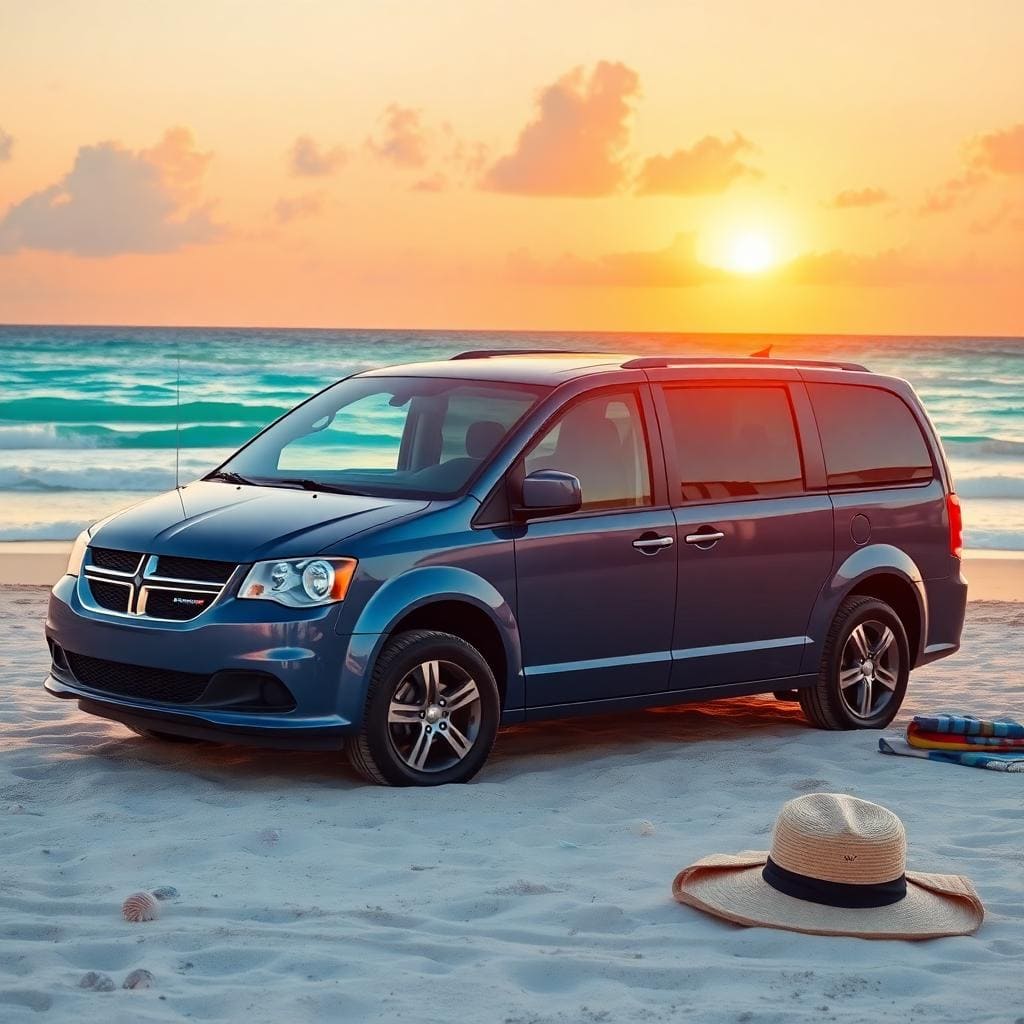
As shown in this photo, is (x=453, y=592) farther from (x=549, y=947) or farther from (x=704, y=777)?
(x=549, y=947)

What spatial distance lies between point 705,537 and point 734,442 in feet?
1.87

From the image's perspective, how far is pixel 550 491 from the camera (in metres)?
7.44

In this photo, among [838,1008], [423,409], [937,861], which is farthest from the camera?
[423,409]

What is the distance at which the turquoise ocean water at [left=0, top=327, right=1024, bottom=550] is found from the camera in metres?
26.7

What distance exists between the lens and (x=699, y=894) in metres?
5.71

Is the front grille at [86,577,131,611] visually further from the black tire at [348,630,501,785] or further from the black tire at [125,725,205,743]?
the black tire at [348,630,501,785]

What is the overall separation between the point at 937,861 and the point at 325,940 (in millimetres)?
2372

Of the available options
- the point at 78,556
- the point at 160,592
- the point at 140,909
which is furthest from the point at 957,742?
the point at 140,909

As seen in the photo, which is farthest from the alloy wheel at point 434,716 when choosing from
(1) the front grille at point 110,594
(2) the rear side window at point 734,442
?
(2) the rear side window at point 734,442

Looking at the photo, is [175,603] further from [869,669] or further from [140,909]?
[869,669]

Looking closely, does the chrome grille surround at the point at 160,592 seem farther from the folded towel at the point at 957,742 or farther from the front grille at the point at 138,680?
the folded towel at the point at 957,742

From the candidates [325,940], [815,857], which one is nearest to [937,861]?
[815,857]

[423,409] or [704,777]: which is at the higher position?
[423,409]

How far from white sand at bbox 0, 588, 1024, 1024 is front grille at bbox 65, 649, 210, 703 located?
39 centimetres
